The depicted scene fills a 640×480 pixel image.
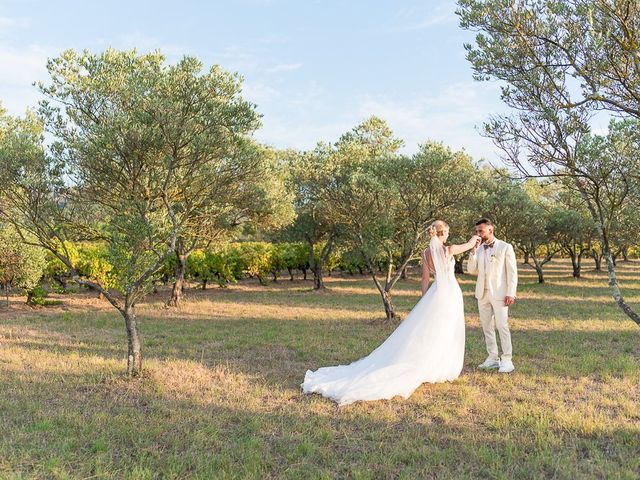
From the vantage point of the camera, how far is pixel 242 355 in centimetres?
1092

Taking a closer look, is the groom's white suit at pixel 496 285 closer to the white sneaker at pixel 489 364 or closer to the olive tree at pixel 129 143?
the white sneaker at pixel 489 364

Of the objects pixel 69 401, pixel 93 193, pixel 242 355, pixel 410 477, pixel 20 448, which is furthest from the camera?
pixel 242 355

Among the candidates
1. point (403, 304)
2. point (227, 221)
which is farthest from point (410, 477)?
point (403, 304)

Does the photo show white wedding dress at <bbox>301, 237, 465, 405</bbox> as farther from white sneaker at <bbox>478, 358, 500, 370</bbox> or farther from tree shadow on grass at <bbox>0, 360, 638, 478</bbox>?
white sneaker at <bbox>478, 358, 500, 370</bbox>

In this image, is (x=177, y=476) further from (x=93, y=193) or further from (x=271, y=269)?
(x=271, y=269)

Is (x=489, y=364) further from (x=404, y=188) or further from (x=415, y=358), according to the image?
(x=404, y=188)

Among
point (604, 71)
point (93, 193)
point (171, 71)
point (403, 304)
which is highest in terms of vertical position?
point (171, 71)

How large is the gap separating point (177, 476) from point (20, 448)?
6.81ft

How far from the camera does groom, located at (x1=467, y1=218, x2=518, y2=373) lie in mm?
9383

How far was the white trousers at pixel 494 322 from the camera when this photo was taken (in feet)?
30.8

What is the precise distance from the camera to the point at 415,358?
8.41 m

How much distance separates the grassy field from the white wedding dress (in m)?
0.26

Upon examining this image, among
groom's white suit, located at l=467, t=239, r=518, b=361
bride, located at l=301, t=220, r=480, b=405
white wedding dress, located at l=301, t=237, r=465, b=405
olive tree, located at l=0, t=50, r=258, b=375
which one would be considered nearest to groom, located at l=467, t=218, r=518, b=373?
groom's white suit, located at l=467, t=239, r=518, b=361

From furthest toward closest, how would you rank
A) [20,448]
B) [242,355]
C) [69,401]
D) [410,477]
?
1. [242,355]
2. [69,401]
3. [20,448]
4. [410,477]
